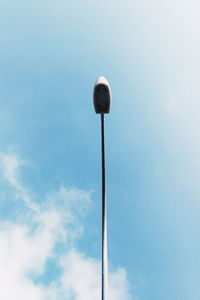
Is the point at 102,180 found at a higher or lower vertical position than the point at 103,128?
lower

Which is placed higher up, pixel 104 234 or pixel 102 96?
pixel 102 96

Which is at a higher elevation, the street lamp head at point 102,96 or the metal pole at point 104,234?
the street lamp head at point 102,96

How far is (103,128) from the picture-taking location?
46.1 feet

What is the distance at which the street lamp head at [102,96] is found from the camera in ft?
46.2

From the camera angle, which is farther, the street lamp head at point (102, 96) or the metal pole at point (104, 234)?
the street lamp head at point (102, 96)

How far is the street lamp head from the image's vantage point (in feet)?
46.2

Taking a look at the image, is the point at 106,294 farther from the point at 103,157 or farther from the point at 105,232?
the point at 103,157

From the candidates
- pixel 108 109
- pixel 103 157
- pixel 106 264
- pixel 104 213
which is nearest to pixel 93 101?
pixel 108 109

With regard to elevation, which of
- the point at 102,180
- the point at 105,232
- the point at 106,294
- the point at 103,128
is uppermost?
the point at 103,128

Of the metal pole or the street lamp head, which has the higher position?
the street lamp head

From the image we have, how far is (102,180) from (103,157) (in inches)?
21.7

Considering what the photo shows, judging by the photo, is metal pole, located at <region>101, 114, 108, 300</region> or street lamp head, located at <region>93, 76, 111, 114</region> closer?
metal pole, located at <region>101, 114, 108, 300</region>

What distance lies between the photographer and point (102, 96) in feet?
46.6

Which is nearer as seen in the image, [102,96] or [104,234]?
[104,234]
